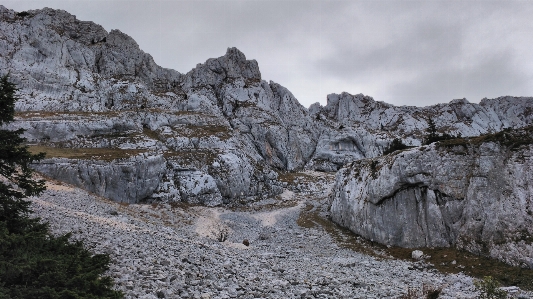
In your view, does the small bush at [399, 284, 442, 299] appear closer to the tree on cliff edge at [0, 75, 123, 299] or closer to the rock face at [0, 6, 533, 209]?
the tree on cliff edge at [0, 75, 123, 299]

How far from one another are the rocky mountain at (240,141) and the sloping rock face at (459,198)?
0.38 ft

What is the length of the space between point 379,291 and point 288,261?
10.4 m

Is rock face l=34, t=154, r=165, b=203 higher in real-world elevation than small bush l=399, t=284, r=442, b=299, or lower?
higher

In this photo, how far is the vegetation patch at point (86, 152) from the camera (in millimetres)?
53459

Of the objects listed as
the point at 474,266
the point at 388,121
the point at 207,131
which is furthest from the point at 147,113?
the point at 388,121

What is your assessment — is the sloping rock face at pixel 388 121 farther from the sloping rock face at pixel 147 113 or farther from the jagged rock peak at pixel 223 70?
the jagged rock peak at pixel 223 70

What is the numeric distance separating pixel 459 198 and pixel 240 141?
213 ft

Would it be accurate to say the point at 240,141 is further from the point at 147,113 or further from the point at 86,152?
the point at 86,152

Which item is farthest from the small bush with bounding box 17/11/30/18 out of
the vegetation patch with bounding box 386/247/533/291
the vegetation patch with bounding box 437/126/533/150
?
the vegetation patch with bounding box 437/126/533/150

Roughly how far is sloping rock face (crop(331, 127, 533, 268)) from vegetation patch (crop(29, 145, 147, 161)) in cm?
4572

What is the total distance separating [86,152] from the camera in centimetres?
5916

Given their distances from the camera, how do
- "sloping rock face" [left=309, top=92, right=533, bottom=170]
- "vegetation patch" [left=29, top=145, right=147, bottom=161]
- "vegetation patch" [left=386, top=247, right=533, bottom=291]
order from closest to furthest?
"vegetation patch" [left=386, top=247, right=533, bottom=291], "vegetation patch" [left=29, top=145, right=147, bottom=161], "sloping rock face" [left=309, top=92, right=533, bottom=170]

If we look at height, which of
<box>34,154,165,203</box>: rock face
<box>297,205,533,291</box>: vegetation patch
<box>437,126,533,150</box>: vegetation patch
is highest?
<box>437,126,533,150</box>: vegetation patch

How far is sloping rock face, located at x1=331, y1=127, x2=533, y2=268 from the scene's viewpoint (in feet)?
86.2
